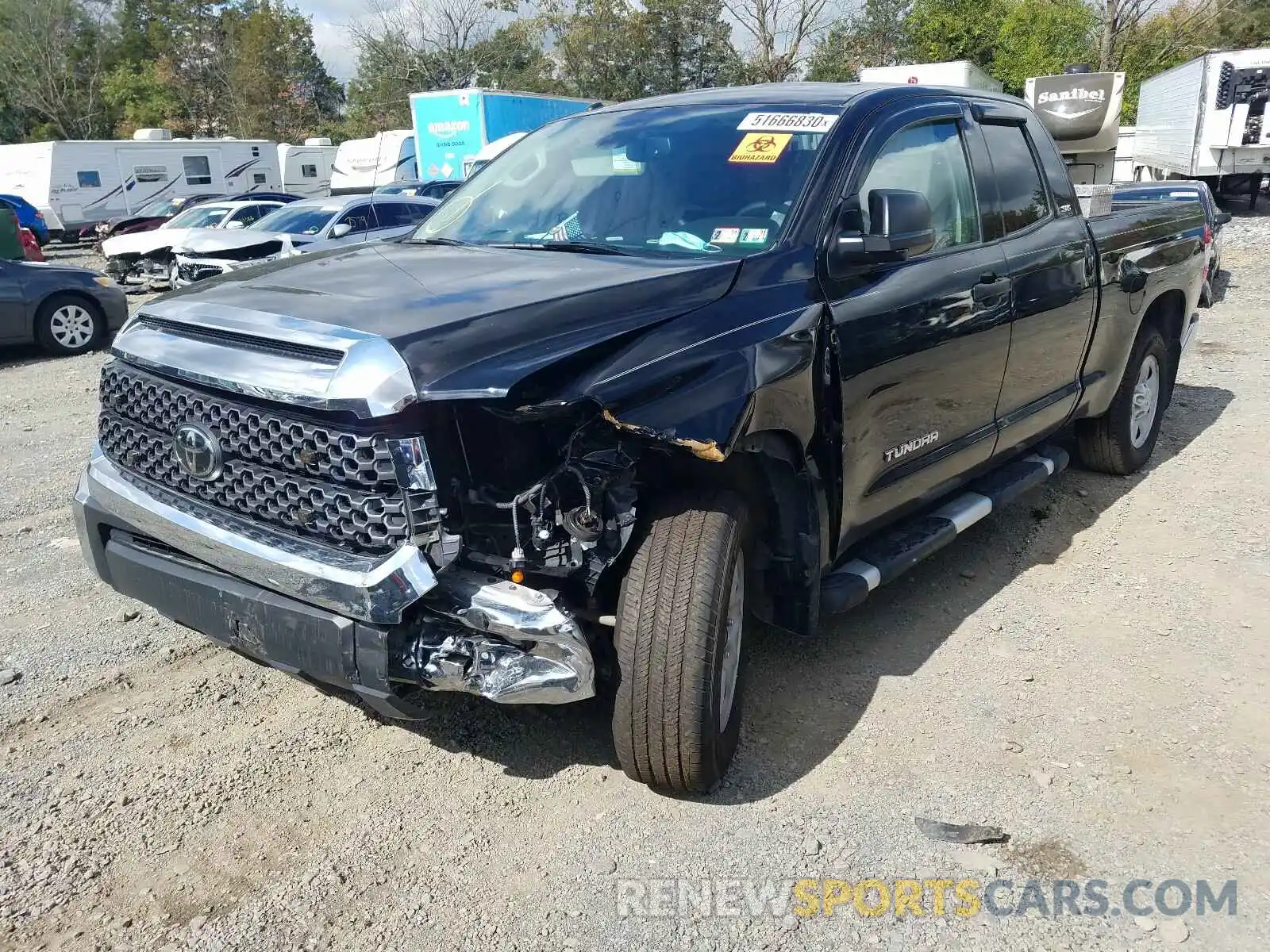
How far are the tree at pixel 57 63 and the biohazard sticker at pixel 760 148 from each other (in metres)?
53.2

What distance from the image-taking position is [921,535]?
12.7 feet

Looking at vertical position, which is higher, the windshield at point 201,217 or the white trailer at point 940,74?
the white trailer at point 940,74

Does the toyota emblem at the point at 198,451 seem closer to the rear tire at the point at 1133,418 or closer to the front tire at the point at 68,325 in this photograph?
the rear tire at the point at 1133,418

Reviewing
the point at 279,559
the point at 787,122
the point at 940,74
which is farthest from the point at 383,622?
the point at 940,74

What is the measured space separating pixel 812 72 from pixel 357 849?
38.0 m

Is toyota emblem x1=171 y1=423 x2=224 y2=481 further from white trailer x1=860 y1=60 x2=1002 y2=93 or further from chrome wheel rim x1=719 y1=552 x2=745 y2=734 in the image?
white trailer x1=860 y1=60 x2=1002 y2=93

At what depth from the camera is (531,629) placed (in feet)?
8.32

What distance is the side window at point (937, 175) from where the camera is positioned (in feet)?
12.1

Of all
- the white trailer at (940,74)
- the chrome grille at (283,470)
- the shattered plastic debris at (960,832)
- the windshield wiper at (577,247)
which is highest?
the white trailer at (940,74)

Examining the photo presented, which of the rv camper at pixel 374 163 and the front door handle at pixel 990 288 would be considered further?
the rv camper at pixel 374 163

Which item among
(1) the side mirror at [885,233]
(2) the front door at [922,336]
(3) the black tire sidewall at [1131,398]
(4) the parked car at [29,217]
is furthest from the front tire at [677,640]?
(4) the parked car at [29,217]

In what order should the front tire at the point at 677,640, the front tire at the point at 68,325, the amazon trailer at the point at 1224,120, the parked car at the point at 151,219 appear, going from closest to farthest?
the front tire at the point at 677,640
the front tire at the point at 68,325
the amazon trailer at the point at 1224,120
the parked car at the point at 151,219

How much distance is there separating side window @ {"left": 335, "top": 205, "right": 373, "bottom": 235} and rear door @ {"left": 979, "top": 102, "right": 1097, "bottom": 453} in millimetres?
11685

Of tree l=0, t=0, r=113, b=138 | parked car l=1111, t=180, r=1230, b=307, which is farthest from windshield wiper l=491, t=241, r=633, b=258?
tree l=0, t=0, r=113, b=138
